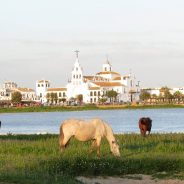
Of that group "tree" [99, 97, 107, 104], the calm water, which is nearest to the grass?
the calm water

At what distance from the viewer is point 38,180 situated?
570 inches

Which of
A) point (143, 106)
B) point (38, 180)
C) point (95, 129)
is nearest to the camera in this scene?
point (38, 180)

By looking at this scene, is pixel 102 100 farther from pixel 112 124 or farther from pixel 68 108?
pixel 112 124

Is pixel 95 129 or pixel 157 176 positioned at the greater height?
pixel 95 129

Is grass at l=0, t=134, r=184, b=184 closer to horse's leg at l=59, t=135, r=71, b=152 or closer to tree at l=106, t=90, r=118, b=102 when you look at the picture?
horse's leg at l=59, t=135, r=71, b=152

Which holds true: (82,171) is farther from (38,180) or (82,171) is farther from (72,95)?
(72,95)

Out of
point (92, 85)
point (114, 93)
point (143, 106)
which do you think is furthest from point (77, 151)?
point (92, 85)

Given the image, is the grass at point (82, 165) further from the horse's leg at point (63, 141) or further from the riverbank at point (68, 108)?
the riverbank at point (68, 108)

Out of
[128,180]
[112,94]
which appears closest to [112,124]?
[128,180]

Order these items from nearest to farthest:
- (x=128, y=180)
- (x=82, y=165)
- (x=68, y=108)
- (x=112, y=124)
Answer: (x=128, y=180) < (x=82, y=165) < (x=112, y=124) < (x=68, y=108)

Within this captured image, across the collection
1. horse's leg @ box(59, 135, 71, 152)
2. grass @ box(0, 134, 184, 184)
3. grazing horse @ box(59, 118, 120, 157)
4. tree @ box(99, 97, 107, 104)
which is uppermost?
tree @ box(99, 97, 107, 104)

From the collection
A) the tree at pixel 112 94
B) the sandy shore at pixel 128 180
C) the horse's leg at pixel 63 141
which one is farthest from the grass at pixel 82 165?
the tree at pixel 112 94

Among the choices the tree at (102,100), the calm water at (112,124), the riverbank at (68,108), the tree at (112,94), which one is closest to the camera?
the calm water at (112,124)

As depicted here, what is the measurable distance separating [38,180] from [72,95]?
183 meters
